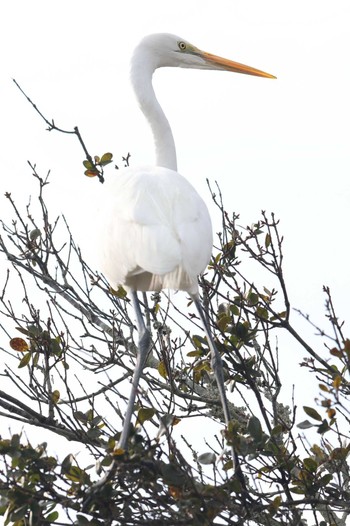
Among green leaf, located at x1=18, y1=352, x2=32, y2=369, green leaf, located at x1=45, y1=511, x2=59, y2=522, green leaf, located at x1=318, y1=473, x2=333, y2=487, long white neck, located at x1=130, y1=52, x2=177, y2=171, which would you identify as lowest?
green leaf, located at x1=45, y1=511, x2=59, y2=522

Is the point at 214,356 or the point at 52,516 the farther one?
the point at 214,356

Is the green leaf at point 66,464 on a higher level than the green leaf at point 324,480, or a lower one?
lower

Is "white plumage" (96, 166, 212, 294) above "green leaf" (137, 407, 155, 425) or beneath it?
above

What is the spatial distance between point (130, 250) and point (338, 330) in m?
1.08

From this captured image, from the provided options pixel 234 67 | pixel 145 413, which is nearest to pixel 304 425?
pixel 145 413

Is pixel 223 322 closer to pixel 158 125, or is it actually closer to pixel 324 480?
pixel 324 480

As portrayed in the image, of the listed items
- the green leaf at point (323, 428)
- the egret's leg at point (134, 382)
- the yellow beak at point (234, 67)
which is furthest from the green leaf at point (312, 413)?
the yellow beak at point (234, 67)

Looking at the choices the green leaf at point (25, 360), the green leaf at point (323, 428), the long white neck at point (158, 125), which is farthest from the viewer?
the long white neck at point (158, 125)

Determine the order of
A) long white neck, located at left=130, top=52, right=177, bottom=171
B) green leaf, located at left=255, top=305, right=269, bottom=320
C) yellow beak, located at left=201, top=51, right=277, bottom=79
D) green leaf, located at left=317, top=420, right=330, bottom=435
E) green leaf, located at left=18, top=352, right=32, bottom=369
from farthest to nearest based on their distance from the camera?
yellow beak, located at left=201, top=51, right=277, bottom=79 → long white neck, located at left=130, top=52, right=177, bottom=171 → green leaf, located at left=255, top=305, right=269, bottom=320 → green leaf, located at left=18, top=352, right=32, bottom=369 → green leaf, located at left=317, top=420, right=330, bottom=435

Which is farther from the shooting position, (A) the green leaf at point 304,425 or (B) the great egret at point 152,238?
(B) the great egret at point 152,238

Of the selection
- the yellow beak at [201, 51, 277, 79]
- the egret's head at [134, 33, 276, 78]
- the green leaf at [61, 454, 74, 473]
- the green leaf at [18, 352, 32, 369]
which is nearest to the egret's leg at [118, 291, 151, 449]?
the green leaf at [61, 454, 74, 473]

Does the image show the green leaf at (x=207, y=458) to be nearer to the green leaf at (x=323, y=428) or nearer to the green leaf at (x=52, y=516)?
the green leaf at (x=323, y=428)

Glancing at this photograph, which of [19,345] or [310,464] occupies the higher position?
[19,345]

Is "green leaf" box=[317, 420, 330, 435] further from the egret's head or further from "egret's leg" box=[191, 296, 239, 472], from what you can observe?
the egret's head
